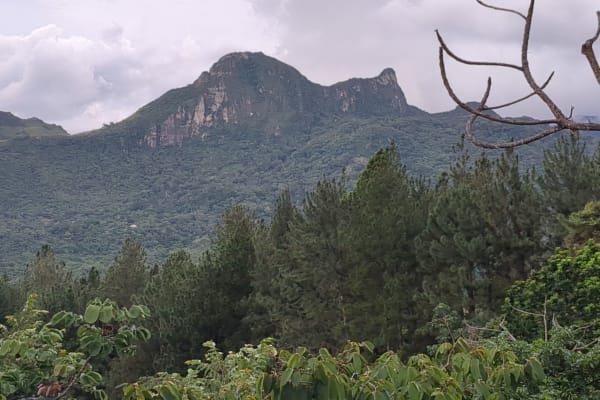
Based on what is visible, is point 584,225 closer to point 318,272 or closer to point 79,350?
point 318,272

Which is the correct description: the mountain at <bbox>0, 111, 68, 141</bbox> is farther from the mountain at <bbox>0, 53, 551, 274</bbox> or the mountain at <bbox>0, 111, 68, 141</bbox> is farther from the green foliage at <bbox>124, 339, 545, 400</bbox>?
the green foliage at <bbox>124, 339, 545, 400</bbox>

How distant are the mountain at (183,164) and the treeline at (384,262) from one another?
217 feet

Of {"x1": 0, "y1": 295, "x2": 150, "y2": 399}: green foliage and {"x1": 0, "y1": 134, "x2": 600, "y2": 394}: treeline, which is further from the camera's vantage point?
{"x1": 0, "y1": 134, "x2": 600, "y2": 394}: treeline

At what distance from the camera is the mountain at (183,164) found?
10675cm

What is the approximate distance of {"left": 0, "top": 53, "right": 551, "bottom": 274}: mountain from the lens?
10675 centimetres

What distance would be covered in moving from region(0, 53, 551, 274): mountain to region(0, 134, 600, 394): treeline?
66.3 meters

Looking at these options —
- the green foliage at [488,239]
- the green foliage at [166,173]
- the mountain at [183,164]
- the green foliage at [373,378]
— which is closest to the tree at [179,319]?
the green foliage at [488,239]

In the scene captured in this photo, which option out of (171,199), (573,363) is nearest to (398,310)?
(573,363)

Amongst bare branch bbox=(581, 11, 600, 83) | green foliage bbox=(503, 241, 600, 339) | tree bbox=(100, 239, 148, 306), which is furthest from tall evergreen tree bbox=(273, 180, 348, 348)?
bare branch bbox=(581, 11, 600, 83)

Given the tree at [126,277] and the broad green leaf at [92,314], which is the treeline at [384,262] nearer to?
the broad green leaf at [92,314]

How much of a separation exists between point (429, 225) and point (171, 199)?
13324cm

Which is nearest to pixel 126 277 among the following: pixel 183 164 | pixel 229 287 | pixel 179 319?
pixel 229 287

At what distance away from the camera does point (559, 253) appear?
8.93m

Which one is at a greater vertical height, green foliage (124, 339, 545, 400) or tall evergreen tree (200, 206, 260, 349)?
green foliage (124, 339, 545, 400)
